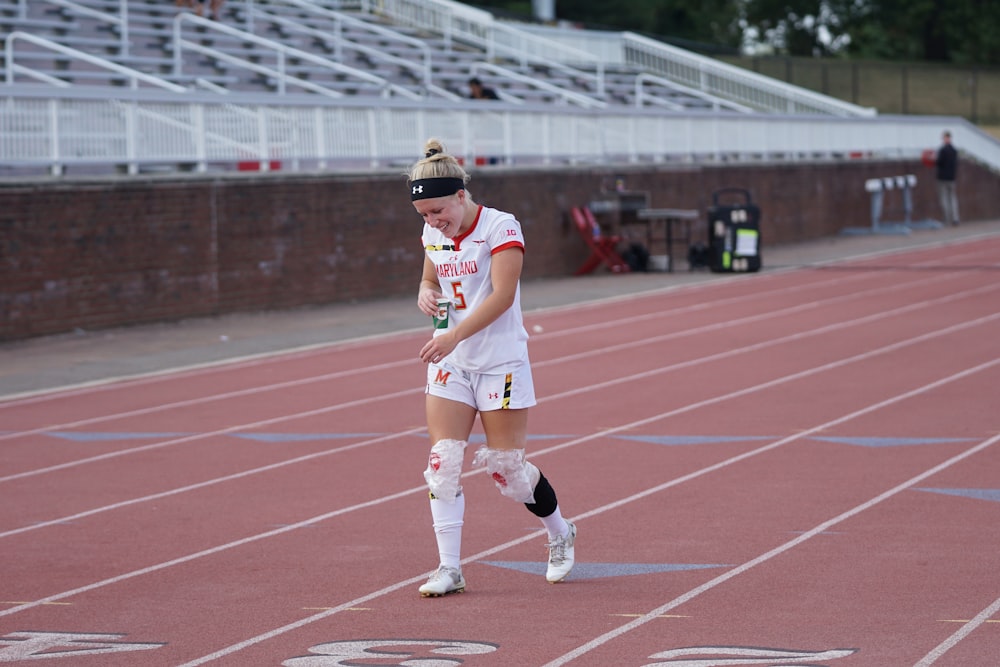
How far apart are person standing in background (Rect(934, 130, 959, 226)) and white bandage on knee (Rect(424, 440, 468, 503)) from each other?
113ft

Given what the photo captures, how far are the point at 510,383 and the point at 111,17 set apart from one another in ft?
76.0

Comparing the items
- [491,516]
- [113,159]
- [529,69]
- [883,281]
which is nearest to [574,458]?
[491,516]

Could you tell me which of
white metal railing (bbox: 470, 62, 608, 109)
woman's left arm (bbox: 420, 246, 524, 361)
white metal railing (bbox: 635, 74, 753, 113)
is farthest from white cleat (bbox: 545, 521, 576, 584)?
white metal railing (bbox: 635, 74, 753, 113)

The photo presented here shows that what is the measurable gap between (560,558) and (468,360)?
0.98 meters

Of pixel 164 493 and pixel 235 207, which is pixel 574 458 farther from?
pixel 235 207

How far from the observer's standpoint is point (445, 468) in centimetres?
681

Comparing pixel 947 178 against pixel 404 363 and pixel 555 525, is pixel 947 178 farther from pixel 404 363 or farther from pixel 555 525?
pixel 555 525

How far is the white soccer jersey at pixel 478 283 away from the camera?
686cm

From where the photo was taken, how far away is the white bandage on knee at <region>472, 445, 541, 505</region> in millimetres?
6844

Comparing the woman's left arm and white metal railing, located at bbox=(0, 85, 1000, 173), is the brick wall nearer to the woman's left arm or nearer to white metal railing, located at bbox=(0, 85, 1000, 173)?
white metal railing, located at bbox=(0, 85, 1000, 173)

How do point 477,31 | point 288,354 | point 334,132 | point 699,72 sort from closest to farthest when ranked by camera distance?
1. point 288,354
2. point 334,132
3. point 477,31
4. point 699,72

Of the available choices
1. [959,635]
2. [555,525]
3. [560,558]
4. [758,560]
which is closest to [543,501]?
[555,525]

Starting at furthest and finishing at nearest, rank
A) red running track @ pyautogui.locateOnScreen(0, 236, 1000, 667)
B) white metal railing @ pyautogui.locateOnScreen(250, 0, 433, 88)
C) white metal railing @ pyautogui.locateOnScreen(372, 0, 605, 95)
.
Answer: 1. white metal railing @ pyautogui.locateOnScreen(372, 0, 605, 95)
2. white metal railing @ pyautogui.locateOnScreen(250, 0, 433, 88)
3. red running track @ pyautogui.locateOnScreen(0, 236, 1000, 667)

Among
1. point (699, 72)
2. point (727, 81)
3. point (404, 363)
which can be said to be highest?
point (699, 72)
